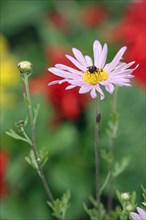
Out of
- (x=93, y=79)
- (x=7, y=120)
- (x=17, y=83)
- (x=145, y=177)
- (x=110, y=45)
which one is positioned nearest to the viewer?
(x=93, y=79)

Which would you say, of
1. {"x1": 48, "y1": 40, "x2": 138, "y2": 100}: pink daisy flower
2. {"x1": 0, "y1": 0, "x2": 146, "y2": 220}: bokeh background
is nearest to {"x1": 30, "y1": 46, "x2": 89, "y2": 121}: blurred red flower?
{"x1": 0, "y1": 0, "x2": 146, "y2": 220}: bokeh background

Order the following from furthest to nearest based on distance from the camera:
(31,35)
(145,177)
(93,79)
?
(31,35) → (145,177) → (93,79)

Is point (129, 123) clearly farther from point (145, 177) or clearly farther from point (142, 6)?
point (142, 6)

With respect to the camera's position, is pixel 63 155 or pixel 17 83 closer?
pixel 63 155

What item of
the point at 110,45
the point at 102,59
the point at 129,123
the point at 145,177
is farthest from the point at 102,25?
the point at 102,59

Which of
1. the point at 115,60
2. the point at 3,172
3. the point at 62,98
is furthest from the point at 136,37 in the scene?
the point at 115,60

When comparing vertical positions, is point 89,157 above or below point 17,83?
below

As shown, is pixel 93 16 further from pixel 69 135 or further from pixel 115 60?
pixel 115 60

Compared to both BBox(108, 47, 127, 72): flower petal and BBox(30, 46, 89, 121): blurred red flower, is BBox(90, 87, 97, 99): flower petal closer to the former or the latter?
BBox(108, 47, 127, 72): flower petal
